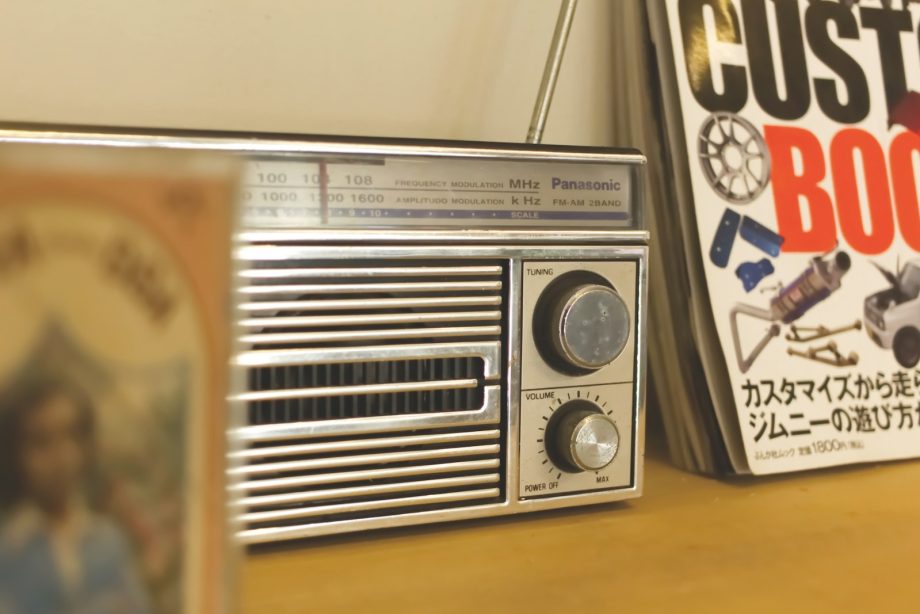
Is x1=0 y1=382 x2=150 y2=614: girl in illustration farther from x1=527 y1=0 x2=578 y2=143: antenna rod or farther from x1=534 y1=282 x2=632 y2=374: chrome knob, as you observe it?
x1=527 y1=0 x2=578 y2=143: antenna rod

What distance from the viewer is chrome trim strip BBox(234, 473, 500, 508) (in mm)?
550

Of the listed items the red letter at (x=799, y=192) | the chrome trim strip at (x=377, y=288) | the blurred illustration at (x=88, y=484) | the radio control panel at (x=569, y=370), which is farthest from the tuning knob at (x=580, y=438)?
the blurred illustration at (x=88, y=484)

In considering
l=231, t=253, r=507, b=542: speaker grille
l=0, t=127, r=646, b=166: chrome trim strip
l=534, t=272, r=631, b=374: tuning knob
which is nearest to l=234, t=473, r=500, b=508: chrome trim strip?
l=231, t=253, r=507, b=542: speaker grille

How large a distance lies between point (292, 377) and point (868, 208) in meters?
0.58

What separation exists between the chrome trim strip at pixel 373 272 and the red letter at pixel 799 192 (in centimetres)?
32

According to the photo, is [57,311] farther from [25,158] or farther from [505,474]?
[505,474]

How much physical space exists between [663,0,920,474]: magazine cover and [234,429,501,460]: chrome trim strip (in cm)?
26

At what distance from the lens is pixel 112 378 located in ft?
0.86

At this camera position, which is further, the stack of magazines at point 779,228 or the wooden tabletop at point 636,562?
the stack of magazines at point 779,228

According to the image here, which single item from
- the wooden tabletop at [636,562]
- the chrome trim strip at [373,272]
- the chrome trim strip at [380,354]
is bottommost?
the wooden tabletop at [636,562]

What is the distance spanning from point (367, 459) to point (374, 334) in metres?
0.09

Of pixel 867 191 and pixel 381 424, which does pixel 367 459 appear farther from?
pixel 867 191

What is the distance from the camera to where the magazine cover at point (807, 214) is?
74 centimetres

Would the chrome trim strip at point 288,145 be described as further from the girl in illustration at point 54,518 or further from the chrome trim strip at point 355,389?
the girl in illustration at point 54,518
